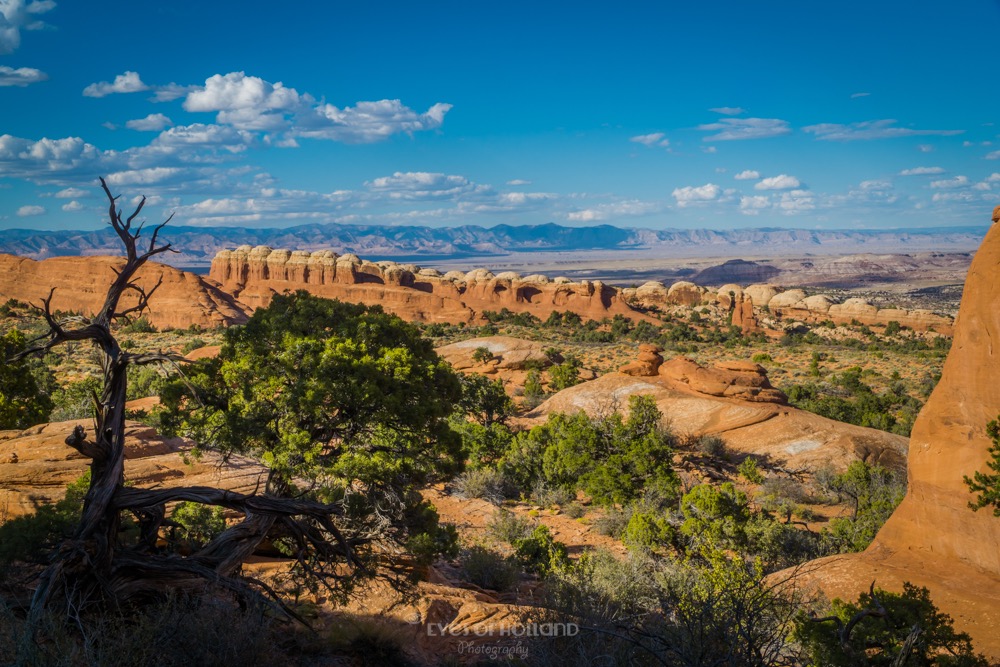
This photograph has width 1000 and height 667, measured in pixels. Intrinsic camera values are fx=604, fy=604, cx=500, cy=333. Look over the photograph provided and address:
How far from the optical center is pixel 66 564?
5918mm

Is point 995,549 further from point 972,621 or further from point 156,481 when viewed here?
point 156,481

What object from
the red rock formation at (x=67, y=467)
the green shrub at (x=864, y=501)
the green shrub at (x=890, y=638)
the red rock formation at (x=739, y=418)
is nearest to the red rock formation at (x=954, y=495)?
the green shrub at (x=890, y=638)

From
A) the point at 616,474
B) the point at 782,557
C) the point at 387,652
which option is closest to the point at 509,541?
the point at 616,474

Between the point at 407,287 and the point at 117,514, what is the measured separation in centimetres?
8477

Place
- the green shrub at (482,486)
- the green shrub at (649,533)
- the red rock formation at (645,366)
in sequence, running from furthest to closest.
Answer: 1. the red rock formation at (645,366)
2. the green shrub at (482,486)
3. the green shrub at (649,533)

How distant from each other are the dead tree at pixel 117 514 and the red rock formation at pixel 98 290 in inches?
2542

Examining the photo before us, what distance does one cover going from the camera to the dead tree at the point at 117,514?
5.91 metres

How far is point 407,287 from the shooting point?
90.2 meters

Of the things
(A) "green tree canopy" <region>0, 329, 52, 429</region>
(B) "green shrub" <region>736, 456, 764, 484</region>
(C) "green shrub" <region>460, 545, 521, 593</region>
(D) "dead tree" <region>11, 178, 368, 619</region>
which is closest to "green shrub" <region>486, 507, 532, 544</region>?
(C) "green shrub" <region>460, 545, 521, 593</region>

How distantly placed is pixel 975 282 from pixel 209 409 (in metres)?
12.6

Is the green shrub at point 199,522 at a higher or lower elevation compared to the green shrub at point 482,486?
higher

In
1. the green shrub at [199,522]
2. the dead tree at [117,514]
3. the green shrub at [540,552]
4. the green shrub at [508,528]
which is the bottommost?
the green shrub at [508,528]

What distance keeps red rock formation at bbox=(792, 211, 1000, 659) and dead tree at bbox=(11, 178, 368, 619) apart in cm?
900

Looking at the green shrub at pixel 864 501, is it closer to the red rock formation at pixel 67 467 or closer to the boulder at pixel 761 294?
the red rock formation at pixel 67 467
